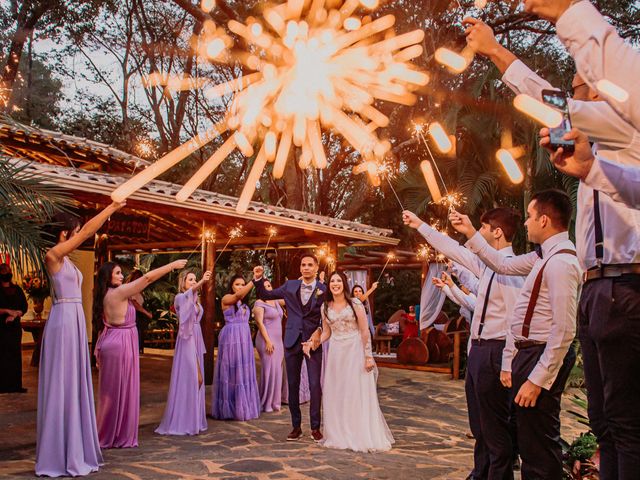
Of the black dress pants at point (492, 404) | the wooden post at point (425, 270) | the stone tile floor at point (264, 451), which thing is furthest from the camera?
the wooden post at point (425, 270)

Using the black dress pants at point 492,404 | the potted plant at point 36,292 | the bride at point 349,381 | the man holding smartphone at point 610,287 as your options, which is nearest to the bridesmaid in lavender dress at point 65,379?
the bride at point 349,381

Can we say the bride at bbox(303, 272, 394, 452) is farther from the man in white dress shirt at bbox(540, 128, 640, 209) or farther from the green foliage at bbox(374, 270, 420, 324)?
the green foliage at bbox(374, 270, 420, 324)

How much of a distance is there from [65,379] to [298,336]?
8.48ft

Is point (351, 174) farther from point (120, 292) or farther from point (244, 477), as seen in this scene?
point (244, 477)

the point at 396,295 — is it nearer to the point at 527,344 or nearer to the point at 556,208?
the point at 527,344

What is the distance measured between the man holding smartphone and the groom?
4.49 m

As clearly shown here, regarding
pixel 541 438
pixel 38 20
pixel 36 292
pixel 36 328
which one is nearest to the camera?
pixel 541 438

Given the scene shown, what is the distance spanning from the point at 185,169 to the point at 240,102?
11.9 ft

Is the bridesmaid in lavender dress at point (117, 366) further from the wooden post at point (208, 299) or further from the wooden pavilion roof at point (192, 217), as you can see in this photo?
the wooden post at point (208, 299)

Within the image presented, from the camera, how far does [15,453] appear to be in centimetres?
594

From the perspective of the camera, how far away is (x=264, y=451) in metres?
6.17

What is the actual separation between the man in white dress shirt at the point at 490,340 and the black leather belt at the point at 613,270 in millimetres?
1411

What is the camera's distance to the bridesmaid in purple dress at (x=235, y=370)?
7988mm

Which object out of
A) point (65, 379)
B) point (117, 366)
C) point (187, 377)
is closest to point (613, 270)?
point (65, 379)
